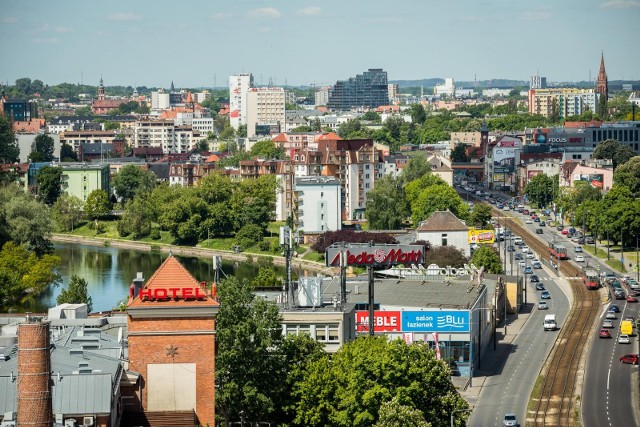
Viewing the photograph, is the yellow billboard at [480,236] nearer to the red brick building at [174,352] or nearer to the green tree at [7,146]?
the red brick building at [174,352]

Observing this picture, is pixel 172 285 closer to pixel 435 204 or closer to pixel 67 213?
pixel 435 204

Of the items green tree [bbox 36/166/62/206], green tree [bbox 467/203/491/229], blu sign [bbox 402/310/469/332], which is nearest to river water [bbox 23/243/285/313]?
green tree [bbox 467/203/491/229]

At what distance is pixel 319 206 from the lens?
9656cm

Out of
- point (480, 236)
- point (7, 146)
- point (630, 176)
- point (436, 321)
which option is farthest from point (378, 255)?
point (7, 146)

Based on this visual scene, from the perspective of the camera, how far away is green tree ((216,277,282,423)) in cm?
3584

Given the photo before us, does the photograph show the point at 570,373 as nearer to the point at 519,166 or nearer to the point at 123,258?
the point at 123,258

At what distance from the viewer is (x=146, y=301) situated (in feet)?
112

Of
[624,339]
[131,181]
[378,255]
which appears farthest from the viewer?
[131,181]

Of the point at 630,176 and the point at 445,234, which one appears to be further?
the point at 630,176

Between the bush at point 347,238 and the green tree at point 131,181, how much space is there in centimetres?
3294

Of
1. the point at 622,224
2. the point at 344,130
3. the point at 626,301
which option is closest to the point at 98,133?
the point at 344,130

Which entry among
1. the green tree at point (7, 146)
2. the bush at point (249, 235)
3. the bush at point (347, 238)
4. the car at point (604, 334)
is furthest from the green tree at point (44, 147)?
the car at point (604, 334)

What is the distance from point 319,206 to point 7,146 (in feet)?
177

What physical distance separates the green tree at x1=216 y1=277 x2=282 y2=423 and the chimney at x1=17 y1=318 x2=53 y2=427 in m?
7.07
